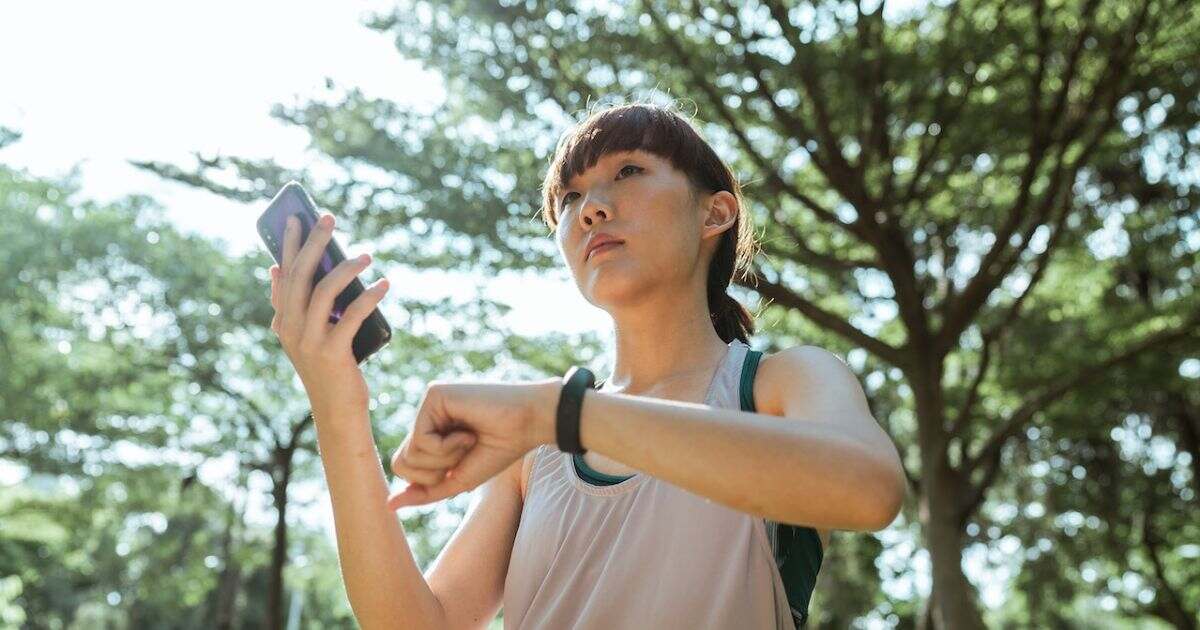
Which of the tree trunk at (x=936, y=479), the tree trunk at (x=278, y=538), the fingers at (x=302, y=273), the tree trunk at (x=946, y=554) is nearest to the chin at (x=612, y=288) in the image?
the fingers at (x=302, y=273)

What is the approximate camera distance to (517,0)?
337 inches

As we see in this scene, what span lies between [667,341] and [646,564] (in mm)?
482

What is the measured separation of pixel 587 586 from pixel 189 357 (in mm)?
14185

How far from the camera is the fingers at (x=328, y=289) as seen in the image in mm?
1473

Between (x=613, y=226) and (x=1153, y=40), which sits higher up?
(x=1153, y=40)

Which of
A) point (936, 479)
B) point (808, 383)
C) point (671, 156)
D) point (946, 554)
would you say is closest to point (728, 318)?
point (671, 156)

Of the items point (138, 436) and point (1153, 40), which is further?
point (138, 436)

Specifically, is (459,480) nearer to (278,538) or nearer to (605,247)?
(605,247)

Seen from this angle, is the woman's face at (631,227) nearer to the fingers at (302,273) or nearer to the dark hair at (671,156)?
the dark hair at (671,156)

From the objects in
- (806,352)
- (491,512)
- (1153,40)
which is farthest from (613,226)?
(1153,40)

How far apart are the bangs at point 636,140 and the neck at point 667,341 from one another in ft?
0.81

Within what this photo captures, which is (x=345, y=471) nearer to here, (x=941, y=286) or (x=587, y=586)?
(x=587, y=586)

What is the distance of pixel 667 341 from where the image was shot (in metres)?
1.90

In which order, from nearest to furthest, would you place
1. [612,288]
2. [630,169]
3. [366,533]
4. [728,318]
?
1. [366,533]
2. [612,288]
3. [630,169]
4. [728,318]
